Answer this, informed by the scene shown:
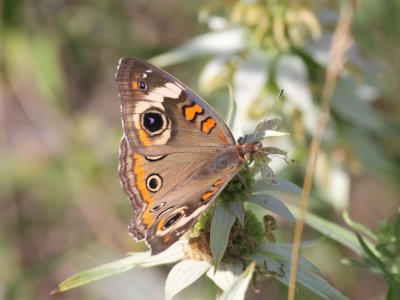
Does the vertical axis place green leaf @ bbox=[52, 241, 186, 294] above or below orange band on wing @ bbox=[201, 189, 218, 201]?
below

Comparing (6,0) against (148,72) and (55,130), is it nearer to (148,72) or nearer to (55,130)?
(55,130)

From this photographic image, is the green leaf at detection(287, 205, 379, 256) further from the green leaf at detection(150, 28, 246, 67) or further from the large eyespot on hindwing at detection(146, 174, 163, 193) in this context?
the green leaf at detection(150, 28, 246, 67)

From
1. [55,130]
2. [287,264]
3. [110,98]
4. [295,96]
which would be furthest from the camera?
[110,98]

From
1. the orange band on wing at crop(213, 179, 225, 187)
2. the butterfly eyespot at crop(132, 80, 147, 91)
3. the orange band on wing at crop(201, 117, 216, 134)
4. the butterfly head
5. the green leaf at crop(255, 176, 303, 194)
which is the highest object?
the butterfly eyespot at crop(132, 80, 147, 91)

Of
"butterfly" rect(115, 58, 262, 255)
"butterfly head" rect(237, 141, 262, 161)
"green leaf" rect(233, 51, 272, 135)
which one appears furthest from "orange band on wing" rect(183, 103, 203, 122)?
"green leaf" rect(233, 51, 272, 135)

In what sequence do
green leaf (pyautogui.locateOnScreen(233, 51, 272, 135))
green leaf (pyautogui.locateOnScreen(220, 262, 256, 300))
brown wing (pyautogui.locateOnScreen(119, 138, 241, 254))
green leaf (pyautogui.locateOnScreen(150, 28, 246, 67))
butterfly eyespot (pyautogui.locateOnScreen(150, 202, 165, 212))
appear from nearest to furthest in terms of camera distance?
green leaf (pyautogui.locateOnScreen(220, 262, 256, 300)), brown wing (pyautogui.locateOnScreen(119, 138, 241, 254)), butterfly eyespot (pyautogui.locateOnScreen(150, 202, 165, 212)), green leaf (pyautogui.locateOnScreen(233, 51, 272, 135)), green leaf (pyautogui.locateOnScreen(150, 28, 246, 67))

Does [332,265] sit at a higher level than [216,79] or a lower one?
lower

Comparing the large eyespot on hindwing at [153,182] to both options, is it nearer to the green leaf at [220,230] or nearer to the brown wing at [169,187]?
the brown wing at [169,187]

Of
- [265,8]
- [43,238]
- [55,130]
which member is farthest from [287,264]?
[43,238]
